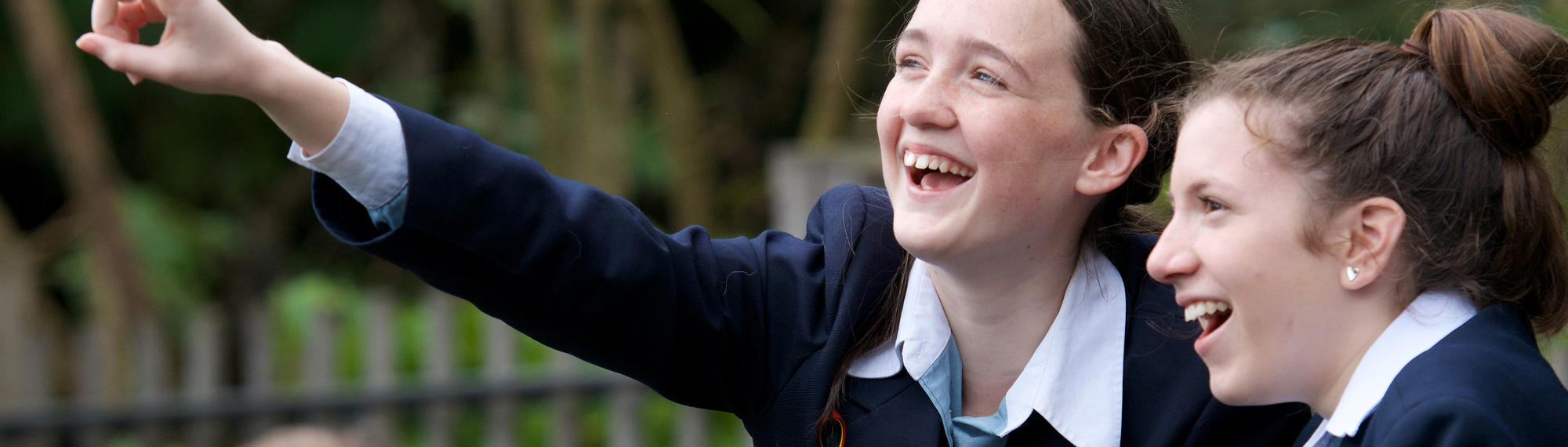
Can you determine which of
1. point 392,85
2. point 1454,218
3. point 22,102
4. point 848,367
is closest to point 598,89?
point 392,85

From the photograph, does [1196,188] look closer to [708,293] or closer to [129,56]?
[708,293]

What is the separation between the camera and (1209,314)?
1685mm

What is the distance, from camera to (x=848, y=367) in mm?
1900

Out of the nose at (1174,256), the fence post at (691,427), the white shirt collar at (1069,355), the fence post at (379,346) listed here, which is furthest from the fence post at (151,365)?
the nose at (1174,256)

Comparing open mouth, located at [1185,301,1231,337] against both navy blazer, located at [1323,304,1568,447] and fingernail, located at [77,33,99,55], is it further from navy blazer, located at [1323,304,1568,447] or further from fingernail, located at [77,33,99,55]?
fingernail, located at [77,33,99,55]

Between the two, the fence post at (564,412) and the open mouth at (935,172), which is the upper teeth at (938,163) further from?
the fence post at (564,412)

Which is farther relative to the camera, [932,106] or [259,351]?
[259,351]

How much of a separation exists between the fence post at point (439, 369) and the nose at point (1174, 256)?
296cm

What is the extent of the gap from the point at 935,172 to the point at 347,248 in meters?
5.00

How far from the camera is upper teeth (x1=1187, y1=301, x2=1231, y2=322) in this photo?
1648 mm

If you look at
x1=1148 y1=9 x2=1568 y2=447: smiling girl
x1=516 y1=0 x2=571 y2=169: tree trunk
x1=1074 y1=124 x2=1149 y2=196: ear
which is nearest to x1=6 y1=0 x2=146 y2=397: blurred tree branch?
x1=516 y1=0 x2=571 y2=169: tree trunk

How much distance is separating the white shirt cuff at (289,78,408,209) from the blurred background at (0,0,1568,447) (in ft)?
3.19

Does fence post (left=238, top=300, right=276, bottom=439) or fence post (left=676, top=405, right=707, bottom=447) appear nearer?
fence post (left=676, top=405, right=707, bottom=447)

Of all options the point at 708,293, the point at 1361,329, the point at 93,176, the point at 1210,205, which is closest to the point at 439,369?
the point at 93,176
